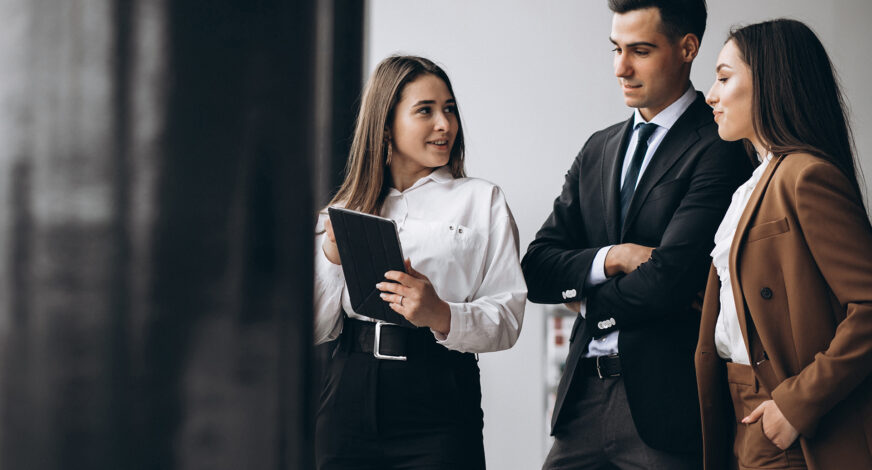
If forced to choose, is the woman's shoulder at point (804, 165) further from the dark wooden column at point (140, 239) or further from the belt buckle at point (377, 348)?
the dark wooden column at point (140, 239)

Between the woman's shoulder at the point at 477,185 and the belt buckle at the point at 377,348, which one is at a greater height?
the woman's shoulder at the point at 477,185

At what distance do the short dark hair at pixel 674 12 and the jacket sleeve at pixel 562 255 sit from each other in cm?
33

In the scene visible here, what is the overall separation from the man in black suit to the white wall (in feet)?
4.58

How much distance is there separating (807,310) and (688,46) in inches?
29.1

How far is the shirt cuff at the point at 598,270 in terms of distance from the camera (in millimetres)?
1662

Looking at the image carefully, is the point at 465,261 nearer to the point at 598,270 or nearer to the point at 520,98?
the point at 598,270

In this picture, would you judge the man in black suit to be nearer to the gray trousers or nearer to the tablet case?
the gray trousers

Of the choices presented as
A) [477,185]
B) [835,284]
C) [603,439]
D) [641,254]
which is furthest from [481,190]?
[835,284]

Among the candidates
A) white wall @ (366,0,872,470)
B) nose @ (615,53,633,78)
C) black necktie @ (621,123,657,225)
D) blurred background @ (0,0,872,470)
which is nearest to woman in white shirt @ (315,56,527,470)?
black necktie @ (621,123,657,225)

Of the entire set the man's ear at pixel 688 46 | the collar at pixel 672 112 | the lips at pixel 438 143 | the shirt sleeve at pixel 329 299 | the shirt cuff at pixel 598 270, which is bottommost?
the shirt sleeve at pixel 329 299

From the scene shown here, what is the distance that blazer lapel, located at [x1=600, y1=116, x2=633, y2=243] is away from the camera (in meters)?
1.73

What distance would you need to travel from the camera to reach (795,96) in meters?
1.44

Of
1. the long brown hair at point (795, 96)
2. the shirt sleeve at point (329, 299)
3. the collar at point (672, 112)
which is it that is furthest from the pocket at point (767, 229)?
the shirt sleeve at point (329, 299)

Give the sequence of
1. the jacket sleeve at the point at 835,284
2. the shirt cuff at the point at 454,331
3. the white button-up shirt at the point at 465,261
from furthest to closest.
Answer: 1. the white button-up shirt at the point at 465,261
2. the shirt cuff at the point at 454,331
3. the jacket sleeve at the point at 835,284
